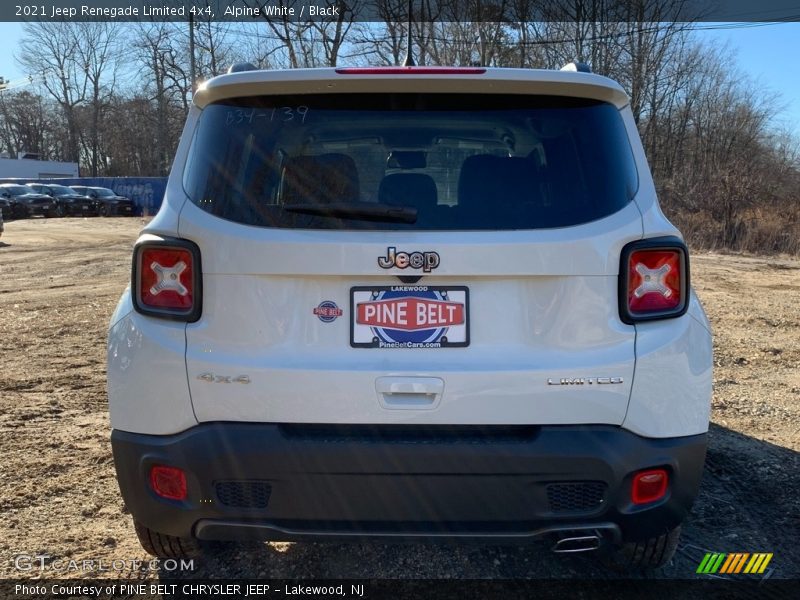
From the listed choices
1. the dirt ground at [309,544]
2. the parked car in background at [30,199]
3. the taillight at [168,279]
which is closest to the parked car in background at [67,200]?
the parked car in background at [30,199]

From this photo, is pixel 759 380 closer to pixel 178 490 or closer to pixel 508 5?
pixel 178 490

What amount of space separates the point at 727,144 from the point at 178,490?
117ft

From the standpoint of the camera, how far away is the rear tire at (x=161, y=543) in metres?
2.56

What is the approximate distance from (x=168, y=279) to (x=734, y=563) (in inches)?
105

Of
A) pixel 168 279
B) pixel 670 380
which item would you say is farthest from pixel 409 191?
pixel 670 380

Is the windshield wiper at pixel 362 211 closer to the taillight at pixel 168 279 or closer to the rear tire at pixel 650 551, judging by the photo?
the taillight at pixel 168 279

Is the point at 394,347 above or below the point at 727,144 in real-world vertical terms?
below

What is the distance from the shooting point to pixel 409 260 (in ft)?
6.89

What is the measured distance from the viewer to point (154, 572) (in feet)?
9.24

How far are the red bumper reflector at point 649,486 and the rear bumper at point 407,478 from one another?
3cm

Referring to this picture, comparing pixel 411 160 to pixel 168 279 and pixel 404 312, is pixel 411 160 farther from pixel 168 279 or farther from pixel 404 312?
pixel 168 279

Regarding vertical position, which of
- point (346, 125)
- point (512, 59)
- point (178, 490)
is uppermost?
point (512, 59)

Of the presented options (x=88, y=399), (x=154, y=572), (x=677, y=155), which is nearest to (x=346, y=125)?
(x=154, y=572)

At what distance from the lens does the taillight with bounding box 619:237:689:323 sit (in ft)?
7.12
